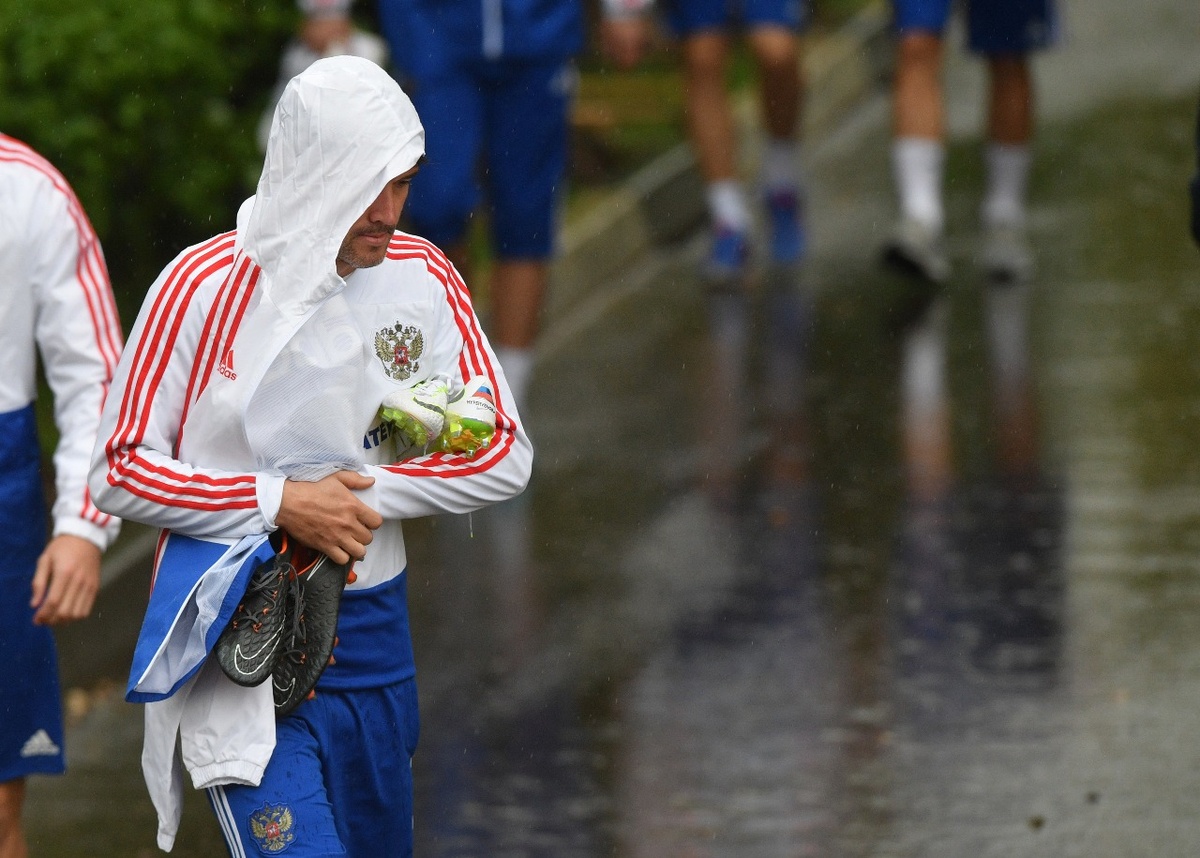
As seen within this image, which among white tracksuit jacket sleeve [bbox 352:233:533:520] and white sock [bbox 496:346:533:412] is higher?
white tracksuit jacket sleeve [bbox 352:233:533:520]

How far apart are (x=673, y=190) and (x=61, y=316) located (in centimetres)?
794

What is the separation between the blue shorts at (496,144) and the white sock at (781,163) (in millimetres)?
2869

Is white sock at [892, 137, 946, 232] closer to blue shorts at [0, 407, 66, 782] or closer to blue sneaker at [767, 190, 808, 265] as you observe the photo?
blue sneaker at [767, 190, 808, 265]

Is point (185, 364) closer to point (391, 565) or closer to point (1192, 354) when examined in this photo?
point (391, 565)

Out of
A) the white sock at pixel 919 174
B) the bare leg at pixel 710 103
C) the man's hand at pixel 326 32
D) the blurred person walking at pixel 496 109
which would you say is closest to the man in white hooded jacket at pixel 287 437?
the blurred person walking at pixel 496 109

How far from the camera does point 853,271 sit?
34.3 feet

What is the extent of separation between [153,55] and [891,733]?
3.71 m

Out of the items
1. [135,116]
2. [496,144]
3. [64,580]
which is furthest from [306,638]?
[135,116]

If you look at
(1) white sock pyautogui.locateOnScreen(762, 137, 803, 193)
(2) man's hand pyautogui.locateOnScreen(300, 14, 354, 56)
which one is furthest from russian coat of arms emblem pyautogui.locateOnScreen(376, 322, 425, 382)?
(1) white sock pyautogui.locateOnScreen(762, 137, 803, 193)

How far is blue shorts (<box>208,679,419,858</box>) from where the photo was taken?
3.37 m

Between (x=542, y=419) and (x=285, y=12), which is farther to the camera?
(x=285, y=12)

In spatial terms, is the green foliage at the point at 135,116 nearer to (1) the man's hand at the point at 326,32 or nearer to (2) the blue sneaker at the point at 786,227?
(1) the man's hand at the point at 326,32

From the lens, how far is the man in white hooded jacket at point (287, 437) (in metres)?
3.30

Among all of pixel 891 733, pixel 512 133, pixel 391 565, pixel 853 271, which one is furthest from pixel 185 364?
pixel 853 271
